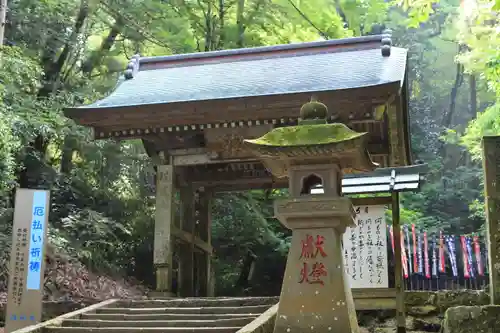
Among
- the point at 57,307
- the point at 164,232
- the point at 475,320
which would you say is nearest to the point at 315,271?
the point at 475,320

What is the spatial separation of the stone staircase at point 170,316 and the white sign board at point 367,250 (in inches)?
53.0

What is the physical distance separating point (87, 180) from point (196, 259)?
168 inches

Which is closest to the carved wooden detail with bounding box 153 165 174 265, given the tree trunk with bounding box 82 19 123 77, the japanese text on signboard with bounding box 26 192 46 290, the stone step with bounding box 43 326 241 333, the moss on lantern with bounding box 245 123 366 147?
the japanese text on signboard with bounding box 26 192 46 290

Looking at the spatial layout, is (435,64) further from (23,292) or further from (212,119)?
(23,292)

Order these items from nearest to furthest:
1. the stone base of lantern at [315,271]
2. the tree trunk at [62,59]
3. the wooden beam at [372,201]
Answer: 1. the stone base of lantern at [315,271]
2. the wooden beam at [372,201]
3. the tree trunk at [62,59]

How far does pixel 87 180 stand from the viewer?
14281 mm

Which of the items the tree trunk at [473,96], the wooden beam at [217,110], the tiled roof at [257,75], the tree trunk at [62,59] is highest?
the tree trunk at [473,96]

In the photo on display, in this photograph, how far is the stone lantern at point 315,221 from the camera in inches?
206

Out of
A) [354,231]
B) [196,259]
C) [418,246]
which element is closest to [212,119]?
[354,231]

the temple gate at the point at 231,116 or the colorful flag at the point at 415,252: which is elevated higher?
the temple gate at the point at 231,116

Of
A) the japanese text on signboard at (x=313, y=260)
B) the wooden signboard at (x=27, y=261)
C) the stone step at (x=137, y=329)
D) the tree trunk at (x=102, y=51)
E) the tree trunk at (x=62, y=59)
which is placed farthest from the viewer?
the tree trunk at (x=102, y=51)

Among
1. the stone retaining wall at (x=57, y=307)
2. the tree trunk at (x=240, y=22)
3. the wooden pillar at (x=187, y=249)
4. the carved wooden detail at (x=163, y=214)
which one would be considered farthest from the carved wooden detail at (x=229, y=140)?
the tree trunk at (x=240, y=22)

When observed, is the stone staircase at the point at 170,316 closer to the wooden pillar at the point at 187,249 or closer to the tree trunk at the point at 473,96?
the wooden pillar at the point at 187,249

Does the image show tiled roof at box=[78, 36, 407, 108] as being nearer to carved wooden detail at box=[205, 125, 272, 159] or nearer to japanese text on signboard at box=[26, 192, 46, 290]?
carved wooden detail at box=[205, 125, 272, 159]
